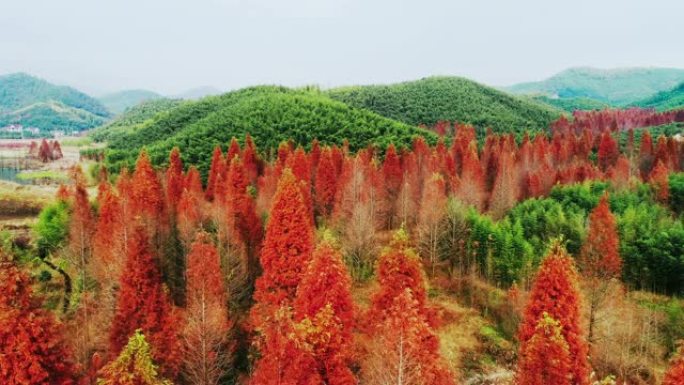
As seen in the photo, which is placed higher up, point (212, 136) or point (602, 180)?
point (212, 136)

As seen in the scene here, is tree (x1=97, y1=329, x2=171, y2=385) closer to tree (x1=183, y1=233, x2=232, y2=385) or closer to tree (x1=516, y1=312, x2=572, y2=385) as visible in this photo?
tree (x1=183, y1=233, x2=232, y2=385)

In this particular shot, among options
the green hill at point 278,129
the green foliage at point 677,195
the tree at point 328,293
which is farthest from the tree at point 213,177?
the green foliage at point 677,195

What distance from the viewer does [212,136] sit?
86250 millimetres

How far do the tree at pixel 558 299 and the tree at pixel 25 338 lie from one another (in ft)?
59.6

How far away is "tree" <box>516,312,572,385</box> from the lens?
1582cm

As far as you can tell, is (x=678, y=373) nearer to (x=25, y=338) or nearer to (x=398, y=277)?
(x=398, y=277)

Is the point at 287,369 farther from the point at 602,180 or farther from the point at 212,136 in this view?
the point at 212,136

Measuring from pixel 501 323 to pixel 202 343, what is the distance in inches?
946

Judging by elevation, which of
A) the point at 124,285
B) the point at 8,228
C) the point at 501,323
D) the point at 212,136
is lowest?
the point at 501,323

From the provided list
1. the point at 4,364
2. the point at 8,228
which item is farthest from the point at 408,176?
the point at 8,228

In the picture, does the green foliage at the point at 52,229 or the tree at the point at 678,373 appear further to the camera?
the green foliage at the point at 52,229

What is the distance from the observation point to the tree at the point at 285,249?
952 inches

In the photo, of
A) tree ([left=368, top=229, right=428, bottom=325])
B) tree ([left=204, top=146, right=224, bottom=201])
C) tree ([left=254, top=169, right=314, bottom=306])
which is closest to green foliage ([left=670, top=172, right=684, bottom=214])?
tree ([left=368, top=229, right=428, bottom=325])

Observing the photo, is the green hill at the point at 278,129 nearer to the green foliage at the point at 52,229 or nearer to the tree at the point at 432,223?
the green foliage at the point at 52,229
